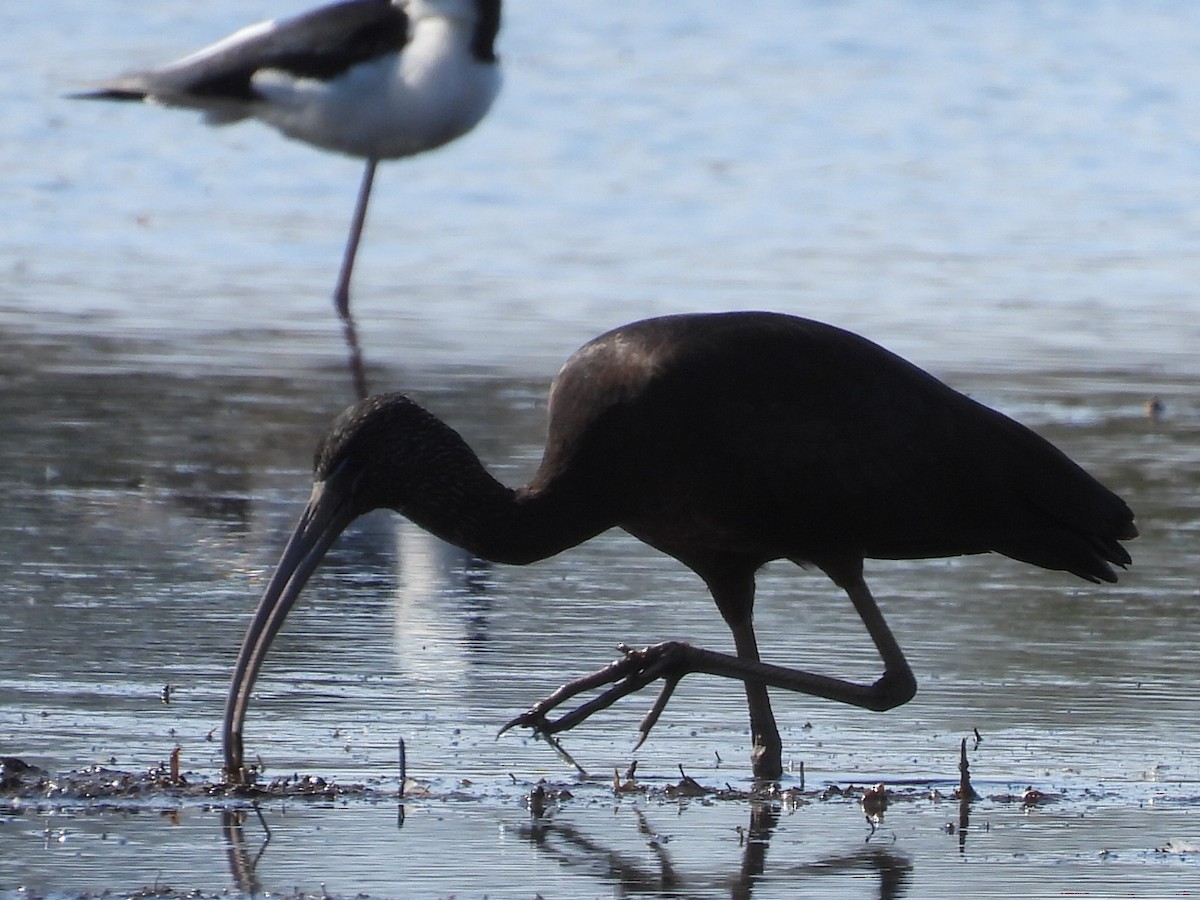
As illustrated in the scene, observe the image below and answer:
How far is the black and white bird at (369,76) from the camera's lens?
1273 centimetres

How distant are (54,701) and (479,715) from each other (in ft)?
2.90

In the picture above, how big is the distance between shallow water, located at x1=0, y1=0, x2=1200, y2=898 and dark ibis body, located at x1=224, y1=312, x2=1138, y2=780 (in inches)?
9.4

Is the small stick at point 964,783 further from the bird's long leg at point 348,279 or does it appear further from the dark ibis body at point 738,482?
the bird's long leg at point 348,279

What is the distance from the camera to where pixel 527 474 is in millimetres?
8422

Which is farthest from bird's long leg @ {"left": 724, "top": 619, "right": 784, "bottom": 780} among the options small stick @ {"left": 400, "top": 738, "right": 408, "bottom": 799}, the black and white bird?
the black and white bird

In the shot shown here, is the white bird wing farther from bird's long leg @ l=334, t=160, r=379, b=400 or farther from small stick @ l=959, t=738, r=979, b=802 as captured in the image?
small stick @ l=959, t=738, r=979, b=802

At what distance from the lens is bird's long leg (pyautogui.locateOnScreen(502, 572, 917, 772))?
545 cm

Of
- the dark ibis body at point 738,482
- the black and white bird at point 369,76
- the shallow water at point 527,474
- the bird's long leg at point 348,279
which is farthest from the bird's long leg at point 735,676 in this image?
the black and white bird at point 369,76

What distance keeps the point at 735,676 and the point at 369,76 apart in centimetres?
752

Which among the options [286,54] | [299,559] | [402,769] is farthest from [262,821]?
[286,54]

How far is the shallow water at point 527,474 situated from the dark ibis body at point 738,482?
0.24 meters

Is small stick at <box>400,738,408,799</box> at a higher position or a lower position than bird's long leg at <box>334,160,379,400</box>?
higher

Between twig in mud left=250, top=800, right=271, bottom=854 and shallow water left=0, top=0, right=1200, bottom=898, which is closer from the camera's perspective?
twig in mud left=250, top=800, right=271, bottom=854

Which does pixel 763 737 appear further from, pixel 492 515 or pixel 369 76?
pixel 369 76
